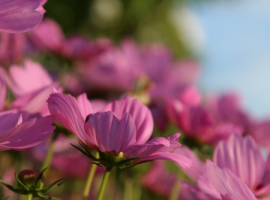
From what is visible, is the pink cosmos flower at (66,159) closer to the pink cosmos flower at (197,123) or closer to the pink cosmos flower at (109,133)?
the pink cosmos flower at (197,123)

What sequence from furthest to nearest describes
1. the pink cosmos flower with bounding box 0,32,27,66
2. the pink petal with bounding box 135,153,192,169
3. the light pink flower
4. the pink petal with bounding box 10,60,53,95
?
the light pink flower
the pink cosmos flower with bounding box 0,32,27,66
the pink petal with bounding box 10,60,53,95
the pink petal with bounding box 135,153,192,169

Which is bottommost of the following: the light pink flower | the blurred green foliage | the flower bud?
the blurred green foliage

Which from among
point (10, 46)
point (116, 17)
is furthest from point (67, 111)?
point (116, 17)

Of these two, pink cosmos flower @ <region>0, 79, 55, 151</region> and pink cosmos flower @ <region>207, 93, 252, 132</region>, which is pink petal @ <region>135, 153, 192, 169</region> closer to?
pink cosmos flower @ <region>0, 79, 55, 151</region>

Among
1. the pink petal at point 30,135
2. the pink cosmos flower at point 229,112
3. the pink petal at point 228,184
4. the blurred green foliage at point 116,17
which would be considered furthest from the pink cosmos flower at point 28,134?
the blurred green foliage at point 116,17

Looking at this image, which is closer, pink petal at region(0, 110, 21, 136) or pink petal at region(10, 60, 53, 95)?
pink petal at region(0, 110, 21, 136)

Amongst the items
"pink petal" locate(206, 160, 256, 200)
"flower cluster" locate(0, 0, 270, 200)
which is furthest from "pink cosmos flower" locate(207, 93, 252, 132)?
"pink petal" locate(206, 160, 256, 200)

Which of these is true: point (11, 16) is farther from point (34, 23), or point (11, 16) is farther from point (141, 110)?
point (141, 110)

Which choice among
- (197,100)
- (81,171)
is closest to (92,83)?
(81,171)
